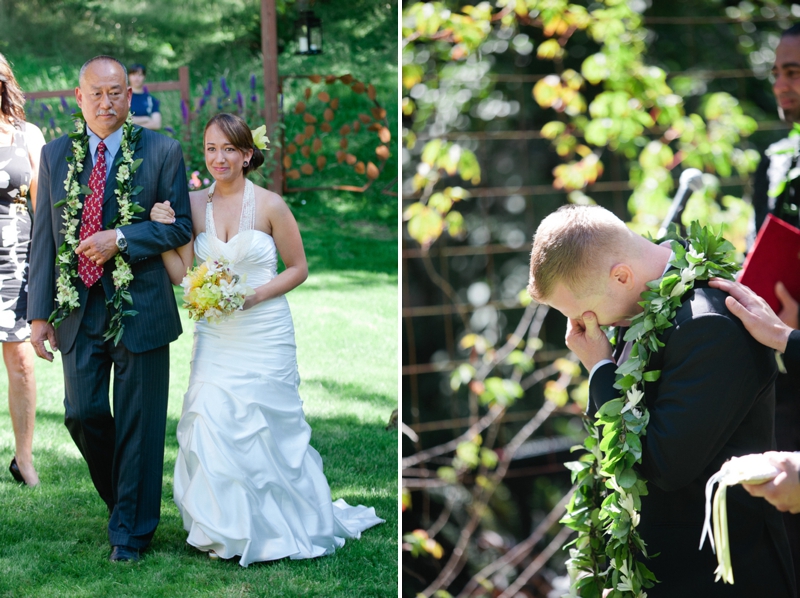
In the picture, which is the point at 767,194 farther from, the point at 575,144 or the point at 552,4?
the point at 552,4

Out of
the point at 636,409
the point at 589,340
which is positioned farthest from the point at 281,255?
the point at 636,409

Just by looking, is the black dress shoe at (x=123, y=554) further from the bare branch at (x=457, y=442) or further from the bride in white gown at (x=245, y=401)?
the bare branch at (x=457, y=442)

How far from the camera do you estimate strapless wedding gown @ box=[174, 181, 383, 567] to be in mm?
3844

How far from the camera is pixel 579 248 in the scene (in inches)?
94.1

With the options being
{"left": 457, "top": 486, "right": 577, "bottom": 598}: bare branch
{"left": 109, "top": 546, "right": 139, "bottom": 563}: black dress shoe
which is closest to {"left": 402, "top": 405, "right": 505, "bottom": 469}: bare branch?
{"left": 457, "top": 486, "right": 577, "bottom": 598}: bare branch

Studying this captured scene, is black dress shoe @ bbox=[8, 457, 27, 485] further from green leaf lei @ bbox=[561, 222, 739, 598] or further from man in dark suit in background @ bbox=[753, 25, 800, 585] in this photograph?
man in dark suit in background @ bbox=[753, 25, 800, 585]

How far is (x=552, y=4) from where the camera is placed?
484 cm

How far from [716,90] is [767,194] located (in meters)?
2.03

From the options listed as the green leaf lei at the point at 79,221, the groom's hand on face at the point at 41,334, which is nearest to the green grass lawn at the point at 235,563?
the groom's hand on face at the point at 41,334

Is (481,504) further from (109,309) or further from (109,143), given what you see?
(109,143)

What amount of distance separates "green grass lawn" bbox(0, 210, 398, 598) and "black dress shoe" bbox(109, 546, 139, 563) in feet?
0.14

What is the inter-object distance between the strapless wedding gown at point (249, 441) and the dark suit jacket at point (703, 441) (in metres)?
1.87

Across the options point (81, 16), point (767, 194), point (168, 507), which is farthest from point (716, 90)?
point (81, 16)

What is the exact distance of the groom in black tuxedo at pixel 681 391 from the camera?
2.25 meters
